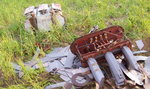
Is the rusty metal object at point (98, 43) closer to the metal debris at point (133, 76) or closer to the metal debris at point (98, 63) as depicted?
the metal debris at point (98, 63)

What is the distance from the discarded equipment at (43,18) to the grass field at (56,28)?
17 cm

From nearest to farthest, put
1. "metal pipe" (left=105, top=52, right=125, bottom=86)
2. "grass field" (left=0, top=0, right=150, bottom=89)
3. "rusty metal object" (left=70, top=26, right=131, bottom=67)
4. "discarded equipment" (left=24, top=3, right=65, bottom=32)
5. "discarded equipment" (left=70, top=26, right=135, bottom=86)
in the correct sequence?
"metal pipe" (left=105, top=52, right=125, bottom=86)
"discarded equipment" (left=70, top=26, right=135, bottom=86)
"rusty metal object" (left=70, top=26, right=131, bottom=67)
"grass field" (left=0, top=0, right=150, bottom=89)
"discarded equipment" (left=24, top=3, right=65, bottom=32)

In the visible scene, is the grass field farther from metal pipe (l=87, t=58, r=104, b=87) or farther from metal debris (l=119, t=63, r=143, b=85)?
metal debris (l=119, t=63, r=143, b=85)


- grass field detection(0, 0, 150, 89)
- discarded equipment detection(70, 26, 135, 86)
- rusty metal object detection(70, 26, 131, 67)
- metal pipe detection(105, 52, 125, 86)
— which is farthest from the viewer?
grass field detection(0, 0, 150, 89)

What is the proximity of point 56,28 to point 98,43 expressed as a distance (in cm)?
140

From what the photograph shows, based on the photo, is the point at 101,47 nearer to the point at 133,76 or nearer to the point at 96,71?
the point at 96,71

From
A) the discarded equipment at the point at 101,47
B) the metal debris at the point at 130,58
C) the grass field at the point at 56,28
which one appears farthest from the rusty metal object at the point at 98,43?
the grass field at the point at 56,28

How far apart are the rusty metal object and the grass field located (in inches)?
24.3

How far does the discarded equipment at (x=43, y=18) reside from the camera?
5.55 meters

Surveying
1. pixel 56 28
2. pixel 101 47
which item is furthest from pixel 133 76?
pixel 56 28

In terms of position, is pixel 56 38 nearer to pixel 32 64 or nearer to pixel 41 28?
pixel 41 28

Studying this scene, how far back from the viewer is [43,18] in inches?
218

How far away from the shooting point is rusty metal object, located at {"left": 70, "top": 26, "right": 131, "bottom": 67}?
13.6ft

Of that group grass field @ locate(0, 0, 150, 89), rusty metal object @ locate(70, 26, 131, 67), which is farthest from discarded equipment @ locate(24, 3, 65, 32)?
rusty metal object @ locate(70, 26, 131, 67)
